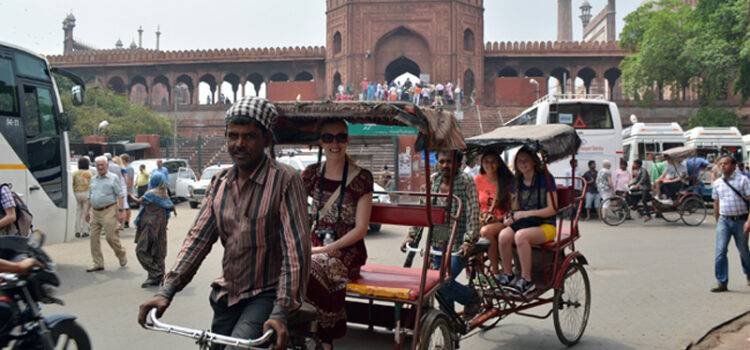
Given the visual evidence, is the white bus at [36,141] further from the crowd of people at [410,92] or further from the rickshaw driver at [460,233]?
the crowd of people at [410,92]

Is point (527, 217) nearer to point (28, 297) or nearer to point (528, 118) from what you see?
point (28, 297)

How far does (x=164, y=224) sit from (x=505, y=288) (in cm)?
455

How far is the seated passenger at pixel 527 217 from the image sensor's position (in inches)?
194

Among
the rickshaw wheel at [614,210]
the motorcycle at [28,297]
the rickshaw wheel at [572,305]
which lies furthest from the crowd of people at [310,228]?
the rickshaw wheel at [614,210]

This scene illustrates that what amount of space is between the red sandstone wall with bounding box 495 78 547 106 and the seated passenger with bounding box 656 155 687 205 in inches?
1046

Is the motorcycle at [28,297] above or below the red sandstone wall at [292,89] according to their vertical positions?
below

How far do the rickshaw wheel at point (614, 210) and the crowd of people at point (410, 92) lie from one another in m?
19.8

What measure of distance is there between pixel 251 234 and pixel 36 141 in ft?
22.5

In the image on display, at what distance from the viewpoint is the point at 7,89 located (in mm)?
8297

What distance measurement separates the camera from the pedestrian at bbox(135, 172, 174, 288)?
7781mm

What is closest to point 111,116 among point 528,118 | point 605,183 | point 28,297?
point 528,118

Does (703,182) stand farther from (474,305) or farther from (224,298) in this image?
(224,298)

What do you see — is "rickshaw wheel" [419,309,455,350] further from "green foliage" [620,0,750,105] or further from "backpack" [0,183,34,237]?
"green foliage" [620,0,750,105]

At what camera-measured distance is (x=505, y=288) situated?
15.6ft
